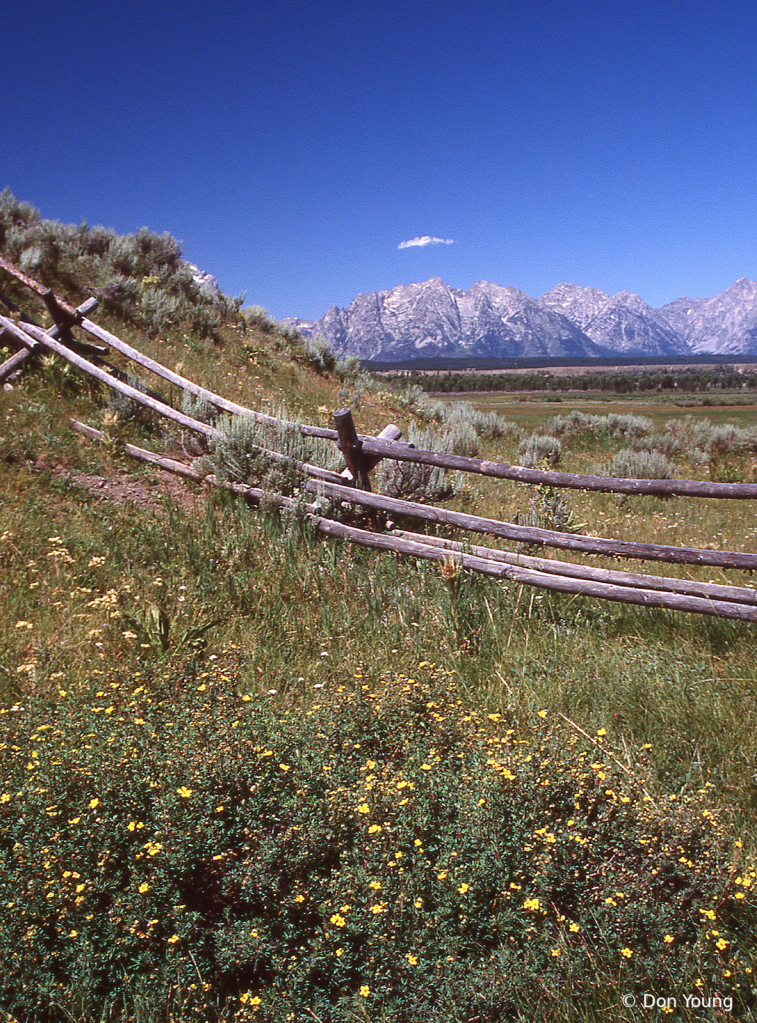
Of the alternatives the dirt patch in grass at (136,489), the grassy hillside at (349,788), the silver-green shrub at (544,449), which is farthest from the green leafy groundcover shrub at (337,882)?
the silver-green shrub at (544,449)

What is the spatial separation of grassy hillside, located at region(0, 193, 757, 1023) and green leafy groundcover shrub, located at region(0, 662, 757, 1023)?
1 cm

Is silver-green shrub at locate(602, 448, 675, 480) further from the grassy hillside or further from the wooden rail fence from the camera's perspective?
the wooden rail fence

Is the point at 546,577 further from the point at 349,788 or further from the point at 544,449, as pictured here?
the point at 544,449

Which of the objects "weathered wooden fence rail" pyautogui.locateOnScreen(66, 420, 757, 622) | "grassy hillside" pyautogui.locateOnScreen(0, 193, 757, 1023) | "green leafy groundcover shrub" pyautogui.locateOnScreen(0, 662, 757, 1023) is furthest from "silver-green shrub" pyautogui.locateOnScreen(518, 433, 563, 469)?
"green leafy groundcover shrub" pyautogui.locateOnScreen(0, 662, 757, 1023)

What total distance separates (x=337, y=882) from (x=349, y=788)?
46cm

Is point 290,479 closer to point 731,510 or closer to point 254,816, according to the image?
point 254,816

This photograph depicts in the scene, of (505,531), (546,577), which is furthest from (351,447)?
(546,577)

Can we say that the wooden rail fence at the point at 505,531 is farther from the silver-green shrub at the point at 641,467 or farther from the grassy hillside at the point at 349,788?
the silver-green shrub at the point at 641,467

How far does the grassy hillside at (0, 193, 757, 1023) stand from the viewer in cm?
186

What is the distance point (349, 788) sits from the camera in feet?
8.08

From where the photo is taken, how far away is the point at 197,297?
15.5 m

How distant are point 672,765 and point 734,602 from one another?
5.63ft

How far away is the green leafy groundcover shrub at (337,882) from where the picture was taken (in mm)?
1823

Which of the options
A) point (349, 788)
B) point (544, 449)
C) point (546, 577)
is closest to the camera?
point (349, 788)
